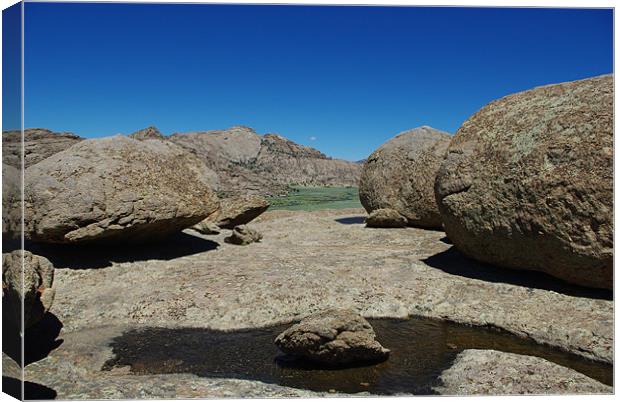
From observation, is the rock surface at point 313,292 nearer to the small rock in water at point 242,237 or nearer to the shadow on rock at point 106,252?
the shadow on rock at point 106,252

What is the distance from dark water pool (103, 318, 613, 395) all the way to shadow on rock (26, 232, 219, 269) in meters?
3.90

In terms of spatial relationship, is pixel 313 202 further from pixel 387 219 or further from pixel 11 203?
pixel 11 203

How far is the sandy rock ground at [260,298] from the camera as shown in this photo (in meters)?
7.11

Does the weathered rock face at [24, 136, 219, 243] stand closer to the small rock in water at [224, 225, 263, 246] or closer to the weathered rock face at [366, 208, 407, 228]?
the small rock in water at [224, 225, 263, 246]

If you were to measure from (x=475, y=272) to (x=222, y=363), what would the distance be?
6.09 m

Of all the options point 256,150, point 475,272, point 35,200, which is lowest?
point 475,272

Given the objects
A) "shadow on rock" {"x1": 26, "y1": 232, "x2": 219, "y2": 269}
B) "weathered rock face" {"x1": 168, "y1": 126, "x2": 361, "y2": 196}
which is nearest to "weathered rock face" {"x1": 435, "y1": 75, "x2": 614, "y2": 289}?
"shadow on rock" {"x1": 26, "y1": 232, "x2": 219, "y2": 269}

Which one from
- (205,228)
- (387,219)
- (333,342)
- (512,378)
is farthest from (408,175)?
(512,378)

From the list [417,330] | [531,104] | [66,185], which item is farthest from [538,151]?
[66,185]

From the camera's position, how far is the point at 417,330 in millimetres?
8781

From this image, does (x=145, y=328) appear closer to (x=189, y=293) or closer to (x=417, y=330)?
(x=189, y=293)

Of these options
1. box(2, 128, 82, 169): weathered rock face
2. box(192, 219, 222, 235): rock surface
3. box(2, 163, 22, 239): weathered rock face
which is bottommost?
box(192, 219, 222, 235): rock surface

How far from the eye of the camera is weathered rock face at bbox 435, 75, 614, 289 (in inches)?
345

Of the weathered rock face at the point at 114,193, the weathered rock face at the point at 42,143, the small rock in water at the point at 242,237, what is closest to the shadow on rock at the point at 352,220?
the small rock in water at the point at 242,237
